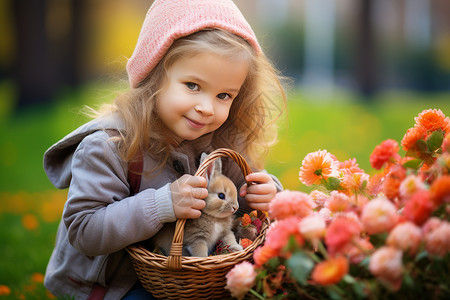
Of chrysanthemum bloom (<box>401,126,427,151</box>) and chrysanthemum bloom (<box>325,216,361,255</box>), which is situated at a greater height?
chrysanthemum bloom (<box>401,126,427,151</box>)

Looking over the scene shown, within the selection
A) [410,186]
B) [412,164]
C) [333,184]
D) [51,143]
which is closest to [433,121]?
[412,164]

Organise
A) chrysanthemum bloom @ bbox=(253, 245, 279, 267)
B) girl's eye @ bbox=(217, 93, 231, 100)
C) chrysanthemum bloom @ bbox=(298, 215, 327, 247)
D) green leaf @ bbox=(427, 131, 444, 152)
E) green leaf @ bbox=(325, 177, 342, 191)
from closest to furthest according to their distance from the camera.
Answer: chrysanthemum bloom @ bbox=(298, 215, 327, 247)
chrysanthemum bloom @ bbox=(253, 245, 279, 267)
green leaf @ bbox=(427, 131, 444, 152)
green leaf @ bbox=(325, 177, 342, 191)
girl's eye @ bbox=(217, 93, 231, 100)

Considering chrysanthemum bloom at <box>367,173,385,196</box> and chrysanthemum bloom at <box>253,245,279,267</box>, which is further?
chrysanthemum bloom at <box>367,173,385,196</box>

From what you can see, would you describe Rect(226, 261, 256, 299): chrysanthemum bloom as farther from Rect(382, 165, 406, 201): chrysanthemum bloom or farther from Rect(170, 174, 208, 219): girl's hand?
Rect(382, 165, 406, 201): chrysanthemum bloom

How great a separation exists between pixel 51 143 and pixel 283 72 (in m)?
4.20

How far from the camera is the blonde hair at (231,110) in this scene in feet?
6.18

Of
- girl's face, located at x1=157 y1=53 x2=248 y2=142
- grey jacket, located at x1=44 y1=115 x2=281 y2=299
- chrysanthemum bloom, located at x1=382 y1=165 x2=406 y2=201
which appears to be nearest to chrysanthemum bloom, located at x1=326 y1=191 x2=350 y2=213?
chrysanthemum bloom, located at x1=382 y1=165 x2=406 y2=201

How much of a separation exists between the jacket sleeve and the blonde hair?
0.10m

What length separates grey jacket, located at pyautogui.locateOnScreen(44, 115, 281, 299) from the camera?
1.72 metres

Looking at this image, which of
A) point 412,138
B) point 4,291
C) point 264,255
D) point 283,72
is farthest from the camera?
point 283,72

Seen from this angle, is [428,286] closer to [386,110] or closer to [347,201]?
[347,201]

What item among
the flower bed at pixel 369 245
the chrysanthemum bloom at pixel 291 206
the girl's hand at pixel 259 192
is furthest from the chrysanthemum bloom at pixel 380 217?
the girl's hand at pixel 259 192

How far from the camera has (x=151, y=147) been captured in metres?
1.97

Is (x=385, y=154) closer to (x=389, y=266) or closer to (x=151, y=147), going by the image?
(x=389, y=266)
